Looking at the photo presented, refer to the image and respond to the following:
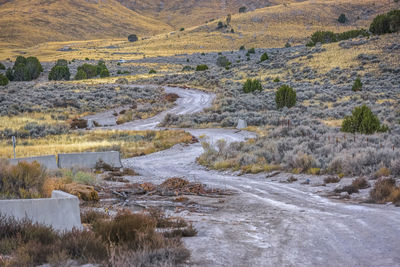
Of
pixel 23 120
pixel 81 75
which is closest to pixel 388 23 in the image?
pixel 81 75

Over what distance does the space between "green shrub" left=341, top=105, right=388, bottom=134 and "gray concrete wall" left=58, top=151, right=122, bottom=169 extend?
40.7ft

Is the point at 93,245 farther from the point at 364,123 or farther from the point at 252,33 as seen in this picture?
the point at 252,33

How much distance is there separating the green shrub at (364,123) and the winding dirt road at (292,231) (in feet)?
32.9

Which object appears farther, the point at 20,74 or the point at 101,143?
the point at 20,74

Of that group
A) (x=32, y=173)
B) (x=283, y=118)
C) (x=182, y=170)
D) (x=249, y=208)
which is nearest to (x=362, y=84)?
(x=283, y=118)

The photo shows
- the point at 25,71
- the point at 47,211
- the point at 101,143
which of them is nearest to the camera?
the point at 47,211

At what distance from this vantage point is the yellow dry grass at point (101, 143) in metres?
23.6

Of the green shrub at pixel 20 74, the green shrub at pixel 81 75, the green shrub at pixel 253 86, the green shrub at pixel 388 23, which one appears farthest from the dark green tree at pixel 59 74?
the green shrub at pixel 388 23

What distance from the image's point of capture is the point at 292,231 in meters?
6.86

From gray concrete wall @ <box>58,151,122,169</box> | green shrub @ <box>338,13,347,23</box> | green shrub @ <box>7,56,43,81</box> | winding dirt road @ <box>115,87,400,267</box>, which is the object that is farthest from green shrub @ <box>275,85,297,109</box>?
green shrub @ <box>338,13,347,23</box>

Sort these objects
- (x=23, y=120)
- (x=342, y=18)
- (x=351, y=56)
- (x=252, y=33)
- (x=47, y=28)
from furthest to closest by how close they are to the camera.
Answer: (x=47, y=28), (x=252, y=33), (x=342, y=18), (x=351, y=56), (x=23, y=120)

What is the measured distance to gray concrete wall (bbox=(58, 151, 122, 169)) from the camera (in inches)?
669

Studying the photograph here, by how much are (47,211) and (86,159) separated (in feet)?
38.4

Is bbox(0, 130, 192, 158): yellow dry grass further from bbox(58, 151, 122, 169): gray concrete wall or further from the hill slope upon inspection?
the hill slope
